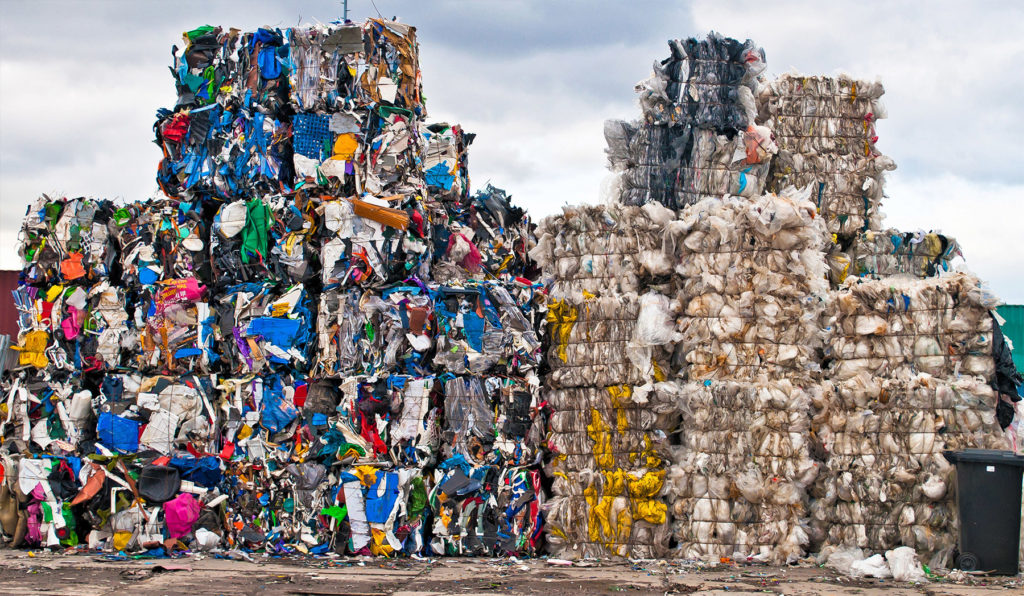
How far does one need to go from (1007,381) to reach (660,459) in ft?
8.02

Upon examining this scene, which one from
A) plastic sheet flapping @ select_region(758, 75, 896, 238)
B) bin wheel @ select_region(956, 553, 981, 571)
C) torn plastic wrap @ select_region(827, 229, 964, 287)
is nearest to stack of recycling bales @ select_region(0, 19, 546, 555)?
plastic sheet flapping @ select_region(758, 75, 896, 238)

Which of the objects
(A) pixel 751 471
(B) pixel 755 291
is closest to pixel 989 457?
(A) pixel 751 471

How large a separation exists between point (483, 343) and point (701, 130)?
2.27 meters

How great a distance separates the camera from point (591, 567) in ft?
21.3

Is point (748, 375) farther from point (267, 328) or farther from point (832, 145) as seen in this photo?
point (267, 328)

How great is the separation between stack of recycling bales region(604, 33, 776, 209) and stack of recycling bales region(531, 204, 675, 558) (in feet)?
1.10

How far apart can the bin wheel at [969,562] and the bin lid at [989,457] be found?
1.96 feet

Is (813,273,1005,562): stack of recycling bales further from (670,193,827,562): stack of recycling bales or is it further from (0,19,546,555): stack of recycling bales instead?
(0,19,546,555): stack of recycling bales

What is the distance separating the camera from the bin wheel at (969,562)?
20.1ft

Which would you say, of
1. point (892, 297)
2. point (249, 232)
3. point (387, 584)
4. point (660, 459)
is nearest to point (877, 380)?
point (892, 297)

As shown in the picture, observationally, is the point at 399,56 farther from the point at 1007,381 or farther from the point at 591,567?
the point at 1007,381

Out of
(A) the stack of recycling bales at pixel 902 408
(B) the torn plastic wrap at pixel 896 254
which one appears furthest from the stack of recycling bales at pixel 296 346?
(B) the torn plastic wrap at pixel 896 254

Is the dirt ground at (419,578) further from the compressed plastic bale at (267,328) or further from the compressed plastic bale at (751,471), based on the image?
the compressed plastic bale at (267,328)

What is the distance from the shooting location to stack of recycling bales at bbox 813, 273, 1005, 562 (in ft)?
21.1
